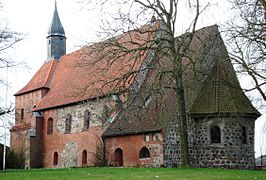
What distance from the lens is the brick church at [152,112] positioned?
22995 mm

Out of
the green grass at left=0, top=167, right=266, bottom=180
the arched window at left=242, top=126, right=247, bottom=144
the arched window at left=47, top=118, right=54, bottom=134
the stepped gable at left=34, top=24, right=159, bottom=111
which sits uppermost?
the stepped gable at left=34, top=24, right=159, bottom=111

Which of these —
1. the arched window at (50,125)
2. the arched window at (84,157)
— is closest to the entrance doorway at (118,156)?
the arched window at (84,157)

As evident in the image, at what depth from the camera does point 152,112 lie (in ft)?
89.8

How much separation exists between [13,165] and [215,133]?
1842cm

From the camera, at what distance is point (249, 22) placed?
14.7 metres

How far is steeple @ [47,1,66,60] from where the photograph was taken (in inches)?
1724

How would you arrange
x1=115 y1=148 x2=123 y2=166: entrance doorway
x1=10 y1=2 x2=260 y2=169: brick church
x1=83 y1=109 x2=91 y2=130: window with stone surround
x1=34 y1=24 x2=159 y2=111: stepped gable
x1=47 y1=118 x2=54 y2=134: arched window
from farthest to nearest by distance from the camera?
1. x1=47 y1=118 x2=54 y2=134: arched window
2. x1=83 y1=109 x2=91 y2=130: window with stone surround
3. x1=34 y1=24 x2=159 y2=111: stepped gable
4. x1=115 y1=148 x2=123 y2=166: entrance doorway
5. x1=10 y1=2 x2=260 y2=169: brick church

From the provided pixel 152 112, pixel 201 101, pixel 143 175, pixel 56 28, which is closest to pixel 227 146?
pixel 201 101

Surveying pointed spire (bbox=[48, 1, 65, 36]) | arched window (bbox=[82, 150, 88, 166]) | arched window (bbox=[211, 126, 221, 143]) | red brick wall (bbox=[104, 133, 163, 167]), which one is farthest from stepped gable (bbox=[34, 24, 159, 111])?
arched window (bbox=[211, 126, 221, 143])

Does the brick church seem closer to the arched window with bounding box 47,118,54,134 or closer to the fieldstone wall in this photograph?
the fieldstone wall

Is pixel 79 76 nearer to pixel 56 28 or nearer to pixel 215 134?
pixel 56 28

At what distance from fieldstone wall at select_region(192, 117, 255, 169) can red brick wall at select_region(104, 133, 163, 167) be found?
2.63m

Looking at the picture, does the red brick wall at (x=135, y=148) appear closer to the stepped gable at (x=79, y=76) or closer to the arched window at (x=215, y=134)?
the arched window at (x=215, y=134)

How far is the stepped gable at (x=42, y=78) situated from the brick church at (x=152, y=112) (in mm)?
5180
